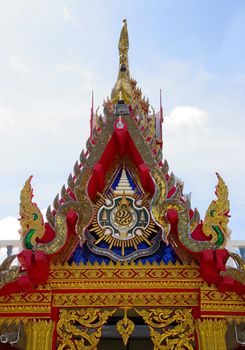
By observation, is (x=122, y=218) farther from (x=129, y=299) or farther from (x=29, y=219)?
(x=29, y=219)

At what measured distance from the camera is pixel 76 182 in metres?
7.52

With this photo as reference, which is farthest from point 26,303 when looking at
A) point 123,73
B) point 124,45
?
point 124,45

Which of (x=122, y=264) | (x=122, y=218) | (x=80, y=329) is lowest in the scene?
(x=80, y=329)

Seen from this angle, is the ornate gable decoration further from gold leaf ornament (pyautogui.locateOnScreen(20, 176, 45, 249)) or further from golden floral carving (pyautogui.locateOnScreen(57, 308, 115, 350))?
golden floral carving (pyautogui.locateOnScreen(57, 308, 115, 350))

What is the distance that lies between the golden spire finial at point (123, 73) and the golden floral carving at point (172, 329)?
4.54 m

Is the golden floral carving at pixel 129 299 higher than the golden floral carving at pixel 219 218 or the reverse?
the reverse

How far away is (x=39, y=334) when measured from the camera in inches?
272

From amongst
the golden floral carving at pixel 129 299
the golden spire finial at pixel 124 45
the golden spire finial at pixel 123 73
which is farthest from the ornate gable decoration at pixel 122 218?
the golden spire finial at pixel 124 45

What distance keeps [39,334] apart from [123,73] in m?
5.99

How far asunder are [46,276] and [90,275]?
2.14ft

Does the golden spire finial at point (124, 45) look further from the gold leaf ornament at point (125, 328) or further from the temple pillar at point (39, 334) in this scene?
the temple pillar at point (39, 334)

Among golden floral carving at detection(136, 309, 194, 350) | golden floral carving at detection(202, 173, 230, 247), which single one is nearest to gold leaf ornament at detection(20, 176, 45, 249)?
golden floral carving at detection(136, 309, 194, 350)

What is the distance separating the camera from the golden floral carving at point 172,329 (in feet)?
22.6

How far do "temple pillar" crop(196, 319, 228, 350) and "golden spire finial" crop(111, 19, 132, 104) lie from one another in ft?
15.8
